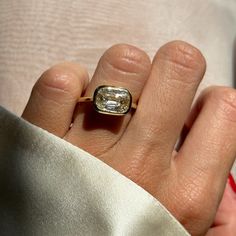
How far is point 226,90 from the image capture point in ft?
2.27

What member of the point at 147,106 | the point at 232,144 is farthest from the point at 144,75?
the point at 232,144

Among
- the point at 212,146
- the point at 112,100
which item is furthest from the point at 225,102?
the point at 112,100

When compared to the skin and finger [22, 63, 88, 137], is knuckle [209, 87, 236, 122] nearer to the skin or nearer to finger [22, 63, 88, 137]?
the skin

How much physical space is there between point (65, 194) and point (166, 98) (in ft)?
0.57

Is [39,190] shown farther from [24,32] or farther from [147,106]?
[24,32]

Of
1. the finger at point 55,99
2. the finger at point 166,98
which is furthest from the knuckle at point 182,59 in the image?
the finger at point 55,99

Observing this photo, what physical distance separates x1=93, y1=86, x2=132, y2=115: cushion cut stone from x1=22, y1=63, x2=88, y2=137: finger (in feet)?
0.12

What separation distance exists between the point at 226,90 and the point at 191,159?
115mm

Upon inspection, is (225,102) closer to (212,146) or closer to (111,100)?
(212,146)

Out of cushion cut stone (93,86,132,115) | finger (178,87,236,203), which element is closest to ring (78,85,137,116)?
cushion cut stone (93,86,132,115)

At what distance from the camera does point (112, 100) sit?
59 centimetres

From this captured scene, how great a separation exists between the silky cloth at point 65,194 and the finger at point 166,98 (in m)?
0.08

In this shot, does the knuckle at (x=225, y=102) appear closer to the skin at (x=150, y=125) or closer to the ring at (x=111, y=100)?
the skin at (x=150, y=125)

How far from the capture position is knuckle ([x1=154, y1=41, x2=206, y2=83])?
2.11 ft
